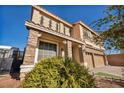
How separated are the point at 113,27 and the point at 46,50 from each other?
605 centimetres

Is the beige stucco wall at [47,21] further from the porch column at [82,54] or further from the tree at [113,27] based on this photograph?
the tree at [113,27]

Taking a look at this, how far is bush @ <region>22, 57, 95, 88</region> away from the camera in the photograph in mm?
2137

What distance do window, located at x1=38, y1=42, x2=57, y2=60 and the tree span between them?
17.8 feet

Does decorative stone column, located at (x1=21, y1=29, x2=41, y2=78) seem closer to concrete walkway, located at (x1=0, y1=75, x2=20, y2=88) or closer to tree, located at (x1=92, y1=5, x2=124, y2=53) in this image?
concrete walkway, located at (x1=0, y1=75, x2=20, y2=88)

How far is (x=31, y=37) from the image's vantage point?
5.79 meters

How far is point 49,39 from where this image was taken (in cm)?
809

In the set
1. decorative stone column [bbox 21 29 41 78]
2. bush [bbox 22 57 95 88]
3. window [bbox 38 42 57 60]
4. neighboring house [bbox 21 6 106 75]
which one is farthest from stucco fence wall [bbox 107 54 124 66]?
bush [bbox 22 57 95 88]

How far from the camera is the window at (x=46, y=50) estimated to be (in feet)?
25.1

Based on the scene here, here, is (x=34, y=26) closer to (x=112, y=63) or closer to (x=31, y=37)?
(x=31, y=37)

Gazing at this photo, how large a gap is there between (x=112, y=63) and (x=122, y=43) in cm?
1841

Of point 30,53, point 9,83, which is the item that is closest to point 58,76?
point 9,83

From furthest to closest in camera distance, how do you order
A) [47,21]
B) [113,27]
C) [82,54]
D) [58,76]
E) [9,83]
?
1. [47,21]
2. [82,54]
3. [9,83]
4. [113,27]
5. [58,76]

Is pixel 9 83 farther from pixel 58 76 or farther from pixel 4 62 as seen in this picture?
pixel 58 76
